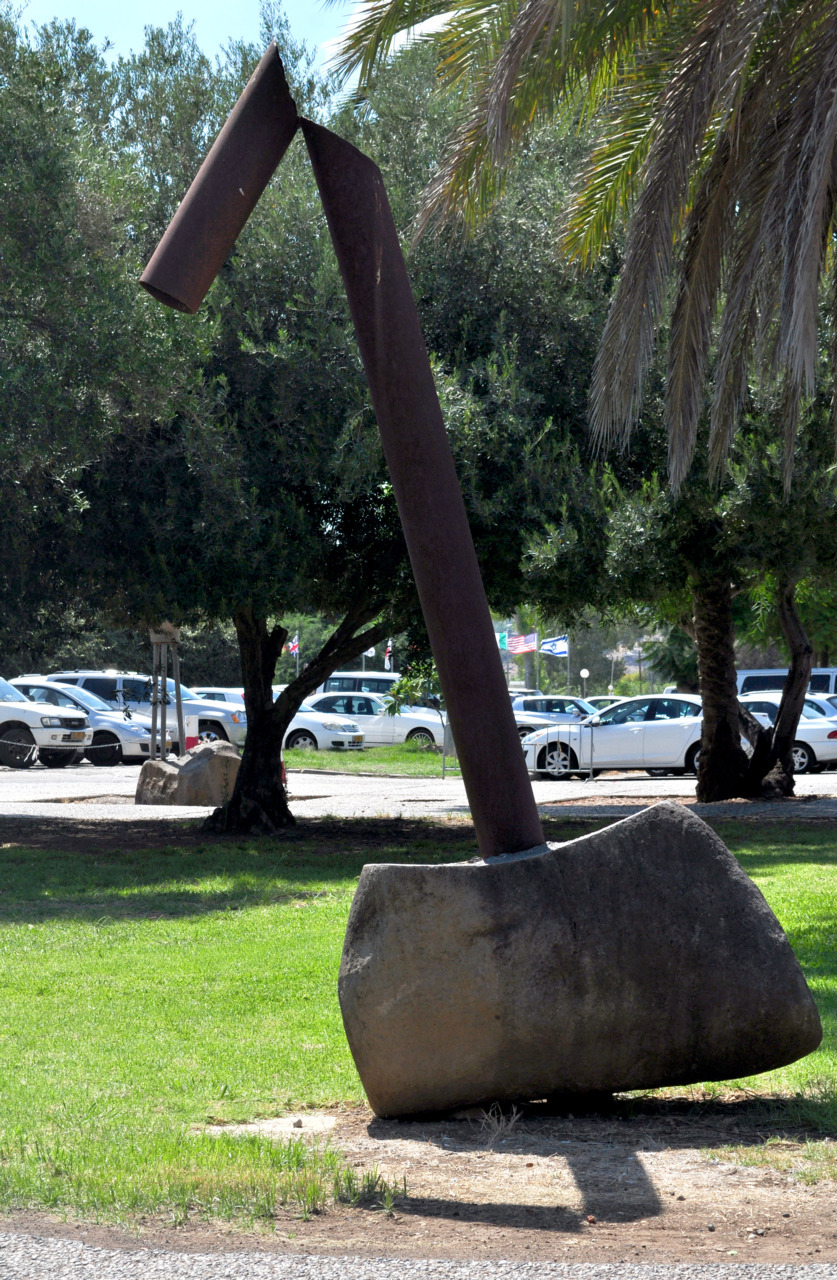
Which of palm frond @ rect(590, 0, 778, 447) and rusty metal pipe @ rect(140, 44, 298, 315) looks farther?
palm frond @ rect(590, 0, 778, 447)

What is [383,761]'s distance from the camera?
104 ft

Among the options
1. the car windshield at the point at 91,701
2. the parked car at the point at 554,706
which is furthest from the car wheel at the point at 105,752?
the parked car at the point at 554,706

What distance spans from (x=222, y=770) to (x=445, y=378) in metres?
9.12

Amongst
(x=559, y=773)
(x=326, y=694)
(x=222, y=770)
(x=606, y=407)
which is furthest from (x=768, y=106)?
(x=326, y=694)

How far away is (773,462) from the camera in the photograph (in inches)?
501

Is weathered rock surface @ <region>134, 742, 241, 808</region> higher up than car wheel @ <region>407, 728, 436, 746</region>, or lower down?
lower down

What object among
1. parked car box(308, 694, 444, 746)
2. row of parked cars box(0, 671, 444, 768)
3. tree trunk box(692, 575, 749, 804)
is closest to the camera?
tree trunk box(692, 575, 749, 804)

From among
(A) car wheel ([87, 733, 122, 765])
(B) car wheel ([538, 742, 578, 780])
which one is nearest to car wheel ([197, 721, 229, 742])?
(A) car wheel ([87, 733, 122, 765])

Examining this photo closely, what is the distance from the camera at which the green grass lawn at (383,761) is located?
29008 mm

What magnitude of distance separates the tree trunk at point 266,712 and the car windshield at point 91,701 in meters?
16.6

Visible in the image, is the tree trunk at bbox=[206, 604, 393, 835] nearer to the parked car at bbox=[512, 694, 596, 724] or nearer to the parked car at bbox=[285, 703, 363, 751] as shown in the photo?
the parked car at bbox=[285, 703, 363, 751]

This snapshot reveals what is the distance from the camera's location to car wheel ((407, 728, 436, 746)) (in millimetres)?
35406

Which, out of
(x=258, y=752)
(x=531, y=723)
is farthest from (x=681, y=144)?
(x=531, y=723)

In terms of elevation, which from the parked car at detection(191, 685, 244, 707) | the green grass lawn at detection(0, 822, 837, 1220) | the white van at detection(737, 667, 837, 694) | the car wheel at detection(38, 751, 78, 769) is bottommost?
the green grass lawn at detection(0, 822, 837, 1220)
